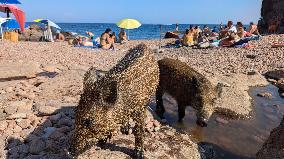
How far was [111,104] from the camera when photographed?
4922 millimetres

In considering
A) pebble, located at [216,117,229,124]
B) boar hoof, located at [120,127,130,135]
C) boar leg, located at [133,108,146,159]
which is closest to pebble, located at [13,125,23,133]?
boar hoof, located at [120,127,130,135]

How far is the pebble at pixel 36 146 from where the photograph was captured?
582cm

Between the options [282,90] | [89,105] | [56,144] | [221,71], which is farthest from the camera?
[221,71]

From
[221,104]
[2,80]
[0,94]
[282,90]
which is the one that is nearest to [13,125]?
[0,94]

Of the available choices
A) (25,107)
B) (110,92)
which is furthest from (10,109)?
(110,92)

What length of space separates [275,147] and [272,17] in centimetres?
3527

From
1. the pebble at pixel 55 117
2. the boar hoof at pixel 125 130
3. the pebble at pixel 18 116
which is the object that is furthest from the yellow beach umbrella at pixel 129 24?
the boar hoof at pixel 125 130

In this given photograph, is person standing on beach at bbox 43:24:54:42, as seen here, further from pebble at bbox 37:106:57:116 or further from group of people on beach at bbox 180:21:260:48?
pebble at bbox 37:106:57:116

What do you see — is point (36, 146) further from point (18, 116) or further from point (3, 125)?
point (18, 116)

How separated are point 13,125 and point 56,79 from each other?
3823 millimetres

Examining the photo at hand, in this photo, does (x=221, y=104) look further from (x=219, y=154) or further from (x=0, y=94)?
(x=0, y=94)

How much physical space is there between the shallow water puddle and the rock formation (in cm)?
2609

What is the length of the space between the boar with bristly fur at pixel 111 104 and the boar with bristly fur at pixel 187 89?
6.45ft

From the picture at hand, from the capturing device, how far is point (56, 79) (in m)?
10.3
